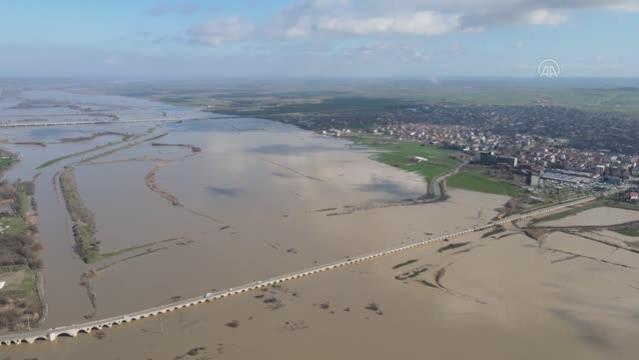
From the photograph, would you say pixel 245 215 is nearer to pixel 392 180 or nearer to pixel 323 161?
pixel 392 180

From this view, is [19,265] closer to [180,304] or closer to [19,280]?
[19,280]

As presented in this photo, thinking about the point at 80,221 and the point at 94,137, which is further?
the point at 94,137

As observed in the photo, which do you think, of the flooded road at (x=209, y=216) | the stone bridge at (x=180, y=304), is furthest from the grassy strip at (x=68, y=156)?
the stone bridge at (x=180, y=304)

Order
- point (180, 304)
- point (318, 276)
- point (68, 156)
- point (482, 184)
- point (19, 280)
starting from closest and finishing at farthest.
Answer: point (180, 304), point (19, 280), point (318, 276), point (482, 184), point (68, 156)

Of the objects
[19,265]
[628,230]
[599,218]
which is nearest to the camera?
[19,265]

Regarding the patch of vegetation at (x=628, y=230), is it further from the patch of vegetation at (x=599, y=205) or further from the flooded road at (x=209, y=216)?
the flooded road at (x=209, y=216)

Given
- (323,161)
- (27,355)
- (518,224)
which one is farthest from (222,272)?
(323,161)

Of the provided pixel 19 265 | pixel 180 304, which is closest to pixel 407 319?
pixel 180 304
